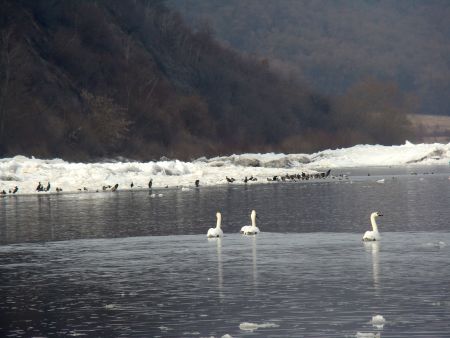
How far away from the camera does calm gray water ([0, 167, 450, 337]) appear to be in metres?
16.7

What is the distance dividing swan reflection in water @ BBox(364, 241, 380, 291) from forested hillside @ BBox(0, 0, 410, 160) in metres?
52.9

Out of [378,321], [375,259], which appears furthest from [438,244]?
[378,321]

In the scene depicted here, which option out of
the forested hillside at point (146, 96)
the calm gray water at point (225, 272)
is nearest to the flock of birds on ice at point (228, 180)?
the calm gray water at point (225, 272)

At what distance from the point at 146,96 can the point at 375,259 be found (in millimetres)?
83475

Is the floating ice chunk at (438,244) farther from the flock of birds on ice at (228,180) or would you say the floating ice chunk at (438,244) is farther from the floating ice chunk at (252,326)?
the flock of birds on ice at (228,180)

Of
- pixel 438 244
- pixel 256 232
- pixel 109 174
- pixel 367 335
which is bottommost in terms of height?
pixel 367 335

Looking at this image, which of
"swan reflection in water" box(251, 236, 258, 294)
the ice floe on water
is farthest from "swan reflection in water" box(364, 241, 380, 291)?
the ice floe on water

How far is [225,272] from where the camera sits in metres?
22.5

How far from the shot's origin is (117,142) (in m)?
91.6

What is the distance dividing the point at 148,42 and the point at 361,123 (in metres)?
37.9

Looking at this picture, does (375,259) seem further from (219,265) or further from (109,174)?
(109,174)

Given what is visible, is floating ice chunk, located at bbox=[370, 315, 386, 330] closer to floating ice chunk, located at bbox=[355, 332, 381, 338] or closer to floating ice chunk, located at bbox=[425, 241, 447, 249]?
floating ice chunk, located at bbox=[355, 332, 381, 338]

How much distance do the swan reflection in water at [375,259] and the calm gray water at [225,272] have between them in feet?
0.09

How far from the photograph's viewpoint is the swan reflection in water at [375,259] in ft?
66.7
